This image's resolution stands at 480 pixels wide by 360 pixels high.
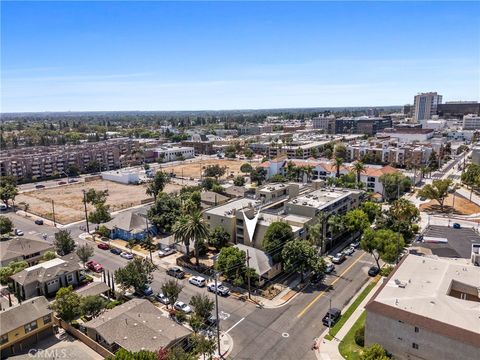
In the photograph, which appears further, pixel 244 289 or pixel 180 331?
pixel 244 289

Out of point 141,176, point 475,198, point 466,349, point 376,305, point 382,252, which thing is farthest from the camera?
point 141,176

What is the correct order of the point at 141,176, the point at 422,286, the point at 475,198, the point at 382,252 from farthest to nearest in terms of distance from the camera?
the point at 141,176, the point at 475,198, the point at 382,252, the point at 422,286

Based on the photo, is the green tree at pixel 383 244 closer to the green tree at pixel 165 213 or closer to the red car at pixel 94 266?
the green tree at pixel 165 213

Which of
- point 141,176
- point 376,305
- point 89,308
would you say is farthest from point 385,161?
point 89,308

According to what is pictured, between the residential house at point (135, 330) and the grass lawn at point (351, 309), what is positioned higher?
the residential house at point (135, 330)

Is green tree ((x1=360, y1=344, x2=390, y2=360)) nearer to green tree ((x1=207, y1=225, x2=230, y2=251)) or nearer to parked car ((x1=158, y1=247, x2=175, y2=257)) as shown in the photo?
green tree ((x1=207, y1=225, x2=230, y2=251))

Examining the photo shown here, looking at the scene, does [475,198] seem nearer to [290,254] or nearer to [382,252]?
[382,252]

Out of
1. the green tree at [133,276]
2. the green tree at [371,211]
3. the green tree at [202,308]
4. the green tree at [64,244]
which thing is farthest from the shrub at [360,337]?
the green tree at [64,244]
